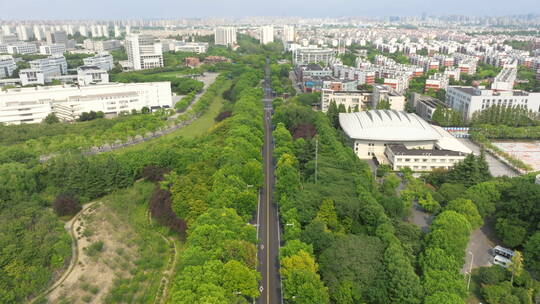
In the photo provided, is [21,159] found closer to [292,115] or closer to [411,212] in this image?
[292,115]

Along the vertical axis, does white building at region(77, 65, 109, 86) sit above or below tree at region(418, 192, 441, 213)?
above

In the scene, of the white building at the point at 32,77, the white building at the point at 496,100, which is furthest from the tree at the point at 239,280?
the white building at the point at 32,77

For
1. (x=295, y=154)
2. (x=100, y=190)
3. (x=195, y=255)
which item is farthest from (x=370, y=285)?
(x=100, y=190)

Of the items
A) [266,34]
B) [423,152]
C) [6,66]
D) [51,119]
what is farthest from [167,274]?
[266,34]

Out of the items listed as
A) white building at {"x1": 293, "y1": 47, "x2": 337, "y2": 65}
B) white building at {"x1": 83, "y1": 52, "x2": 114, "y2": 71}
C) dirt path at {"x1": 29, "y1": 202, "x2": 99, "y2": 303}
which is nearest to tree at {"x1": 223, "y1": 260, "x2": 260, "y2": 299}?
dirt path at {"x1": 29, "y1": 202, "x2": 99, "y2": 303}

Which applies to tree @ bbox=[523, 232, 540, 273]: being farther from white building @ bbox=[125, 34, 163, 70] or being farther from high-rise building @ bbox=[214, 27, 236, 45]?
high-rise building @ bbox=[214, 27, 236, 45]

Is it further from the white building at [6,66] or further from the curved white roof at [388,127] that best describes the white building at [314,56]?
the white building at [6,66]

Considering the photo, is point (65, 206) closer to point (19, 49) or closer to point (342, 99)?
point (342, 99)
